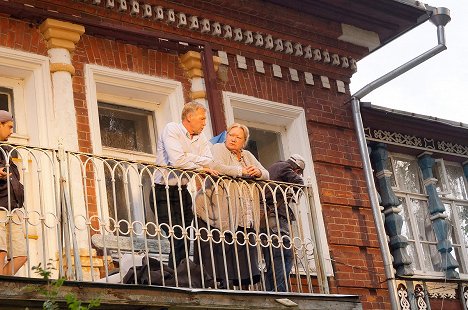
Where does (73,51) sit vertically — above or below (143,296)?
above

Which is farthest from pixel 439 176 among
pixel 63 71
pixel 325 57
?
pixel 63 71

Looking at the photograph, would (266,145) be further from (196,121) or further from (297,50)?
(196,121)

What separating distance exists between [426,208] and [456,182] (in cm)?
90

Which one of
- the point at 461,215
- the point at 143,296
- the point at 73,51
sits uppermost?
the point at 73,51

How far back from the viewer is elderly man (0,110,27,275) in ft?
29.2

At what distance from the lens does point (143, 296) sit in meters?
9.09

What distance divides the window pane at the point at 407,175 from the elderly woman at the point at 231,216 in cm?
451

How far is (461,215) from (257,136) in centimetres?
367

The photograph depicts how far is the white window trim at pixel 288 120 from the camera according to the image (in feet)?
41.7

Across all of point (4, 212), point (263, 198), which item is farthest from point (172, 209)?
point (4, 212)

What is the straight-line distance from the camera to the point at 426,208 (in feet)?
49.6

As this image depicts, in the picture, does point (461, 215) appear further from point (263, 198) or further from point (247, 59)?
point (263, 198)

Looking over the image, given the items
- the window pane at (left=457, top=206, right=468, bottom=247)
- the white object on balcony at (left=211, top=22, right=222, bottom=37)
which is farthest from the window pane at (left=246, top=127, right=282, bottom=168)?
the window pane at (left=457, top=206, right=468, bottom=247)

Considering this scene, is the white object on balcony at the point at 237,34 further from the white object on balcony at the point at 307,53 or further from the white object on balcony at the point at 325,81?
the white object on balcony at the point at 325,81
